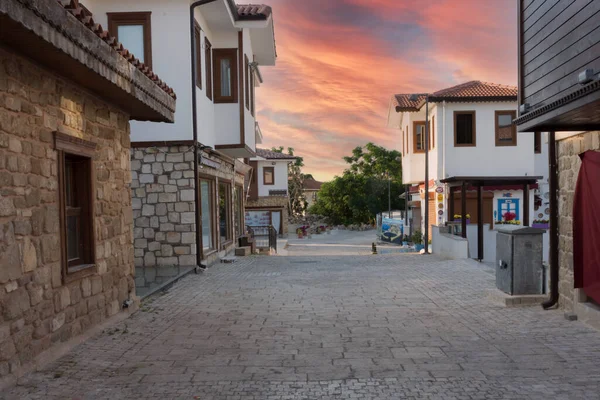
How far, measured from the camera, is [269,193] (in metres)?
42.3

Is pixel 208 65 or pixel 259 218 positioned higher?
pixel 208 65

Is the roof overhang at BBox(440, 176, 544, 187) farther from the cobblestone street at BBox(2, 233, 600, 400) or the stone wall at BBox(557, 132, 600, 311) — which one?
the stone wall at BBox(557, 132, 600, 311)

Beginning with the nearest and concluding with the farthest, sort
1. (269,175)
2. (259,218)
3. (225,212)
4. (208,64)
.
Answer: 1. (208,64)
2. (225,212)
3. (259,218)
4. (269,175)

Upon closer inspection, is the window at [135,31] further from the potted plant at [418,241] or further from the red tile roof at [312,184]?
the red tile roof at [312,184]

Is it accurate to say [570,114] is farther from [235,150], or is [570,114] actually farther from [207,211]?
[207,211]

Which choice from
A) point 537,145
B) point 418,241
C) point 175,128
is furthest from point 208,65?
point 537,145

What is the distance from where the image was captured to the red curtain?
641cm

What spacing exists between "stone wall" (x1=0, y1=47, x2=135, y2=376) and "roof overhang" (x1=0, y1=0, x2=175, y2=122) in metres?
0.19

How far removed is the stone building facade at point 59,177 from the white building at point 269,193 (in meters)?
33.8

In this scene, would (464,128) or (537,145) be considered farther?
(537,145)

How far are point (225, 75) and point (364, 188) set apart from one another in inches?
1614

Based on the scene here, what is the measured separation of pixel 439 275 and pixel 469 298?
9.94ft

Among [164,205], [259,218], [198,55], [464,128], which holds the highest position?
[198,55]

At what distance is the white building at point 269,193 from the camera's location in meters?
41.8
